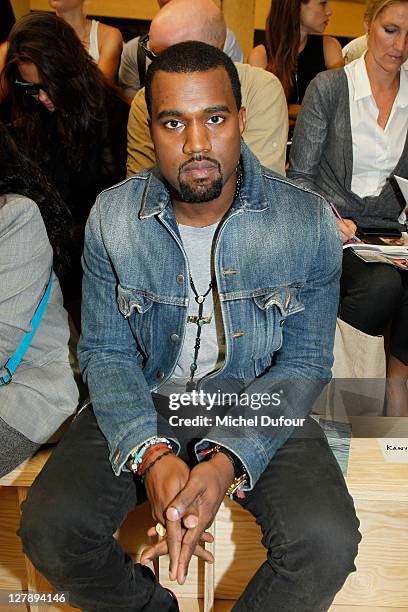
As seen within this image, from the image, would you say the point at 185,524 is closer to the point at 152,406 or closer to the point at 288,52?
the point at 152,406

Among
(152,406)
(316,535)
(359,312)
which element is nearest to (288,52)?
(359,312)

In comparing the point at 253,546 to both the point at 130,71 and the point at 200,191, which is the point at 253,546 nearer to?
the point at 200,191

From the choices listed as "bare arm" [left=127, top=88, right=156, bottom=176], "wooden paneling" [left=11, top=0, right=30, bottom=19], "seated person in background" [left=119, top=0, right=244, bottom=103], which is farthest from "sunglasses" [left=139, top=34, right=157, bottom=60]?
"wooden paneling" [left=11, top=0, right=30, bottom=19]

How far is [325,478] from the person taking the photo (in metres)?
1.29

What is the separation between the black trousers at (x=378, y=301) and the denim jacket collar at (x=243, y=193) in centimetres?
57

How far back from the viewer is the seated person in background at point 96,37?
284 centimetres

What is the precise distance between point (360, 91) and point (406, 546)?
4.27 feet

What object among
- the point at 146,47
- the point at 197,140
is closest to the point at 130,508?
the point at 197,140

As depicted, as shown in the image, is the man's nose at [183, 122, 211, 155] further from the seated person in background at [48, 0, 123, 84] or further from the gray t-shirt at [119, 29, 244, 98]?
the seated person in background at [48, 0, 123, 84]

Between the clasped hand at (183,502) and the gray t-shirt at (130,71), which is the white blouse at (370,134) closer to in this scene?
the gray t-shirt at (130,71)

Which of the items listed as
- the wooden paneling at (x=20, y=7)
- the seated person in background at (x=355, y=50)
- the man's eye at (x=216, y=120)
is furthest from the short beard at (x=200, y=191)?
the wooden paneling at (x=20, y=7)

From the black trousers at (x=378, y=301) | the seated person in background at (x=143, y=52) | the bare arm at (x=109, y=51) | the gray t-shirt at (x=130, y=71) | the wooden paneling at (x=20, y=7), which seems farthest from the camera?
the wooden paneling at (x=20, y=7)

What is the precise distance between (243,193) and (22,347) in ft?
1.79

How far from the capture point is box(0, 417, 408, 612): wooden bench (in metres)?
1.53
